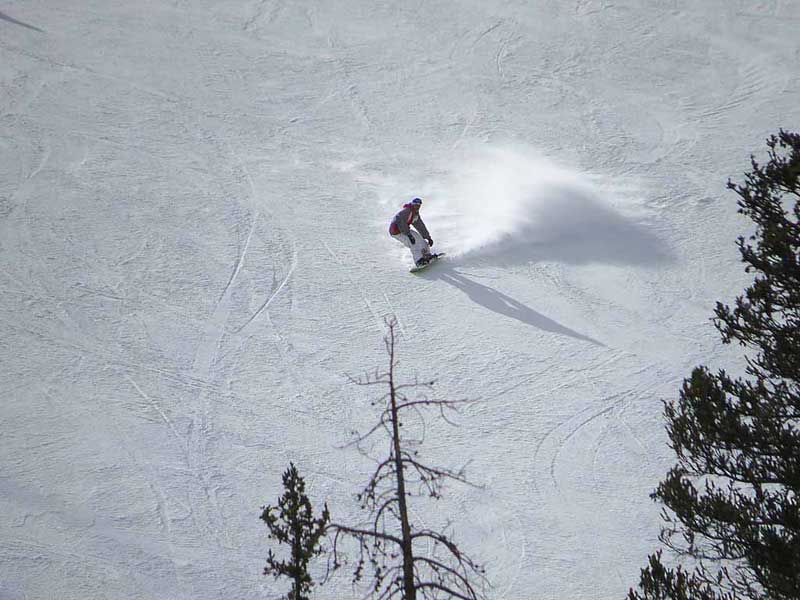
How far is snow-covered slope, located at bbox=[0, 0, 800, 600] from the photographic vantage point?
32.4ft

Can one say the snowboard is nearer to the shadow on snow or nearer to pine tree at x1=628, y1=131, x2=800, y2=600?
pine tree at x1=628, y1=131, x2=800, y2=600

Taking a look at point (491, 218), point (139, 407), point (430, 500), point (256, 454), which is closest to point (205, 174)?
point (491, 218)

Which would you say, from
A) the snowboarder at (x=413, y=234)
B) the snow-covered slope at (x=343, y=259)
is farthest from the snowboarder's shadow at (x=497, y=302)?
the snowboarder at (x=413, y=234)

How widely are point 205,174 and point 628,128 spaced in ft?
24.7

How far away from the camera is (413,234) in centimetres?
1399

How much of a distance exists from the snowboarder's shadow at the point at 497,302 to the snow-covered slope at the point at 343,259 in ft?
0.19

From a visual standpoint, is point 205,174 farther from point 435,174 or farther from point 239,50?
point 239,50

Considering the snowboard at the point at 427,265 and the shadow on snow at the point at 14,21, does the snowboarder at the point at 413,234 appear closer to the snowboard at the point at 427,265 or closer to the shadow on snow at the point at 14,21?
the snowboard at the point at 427,265

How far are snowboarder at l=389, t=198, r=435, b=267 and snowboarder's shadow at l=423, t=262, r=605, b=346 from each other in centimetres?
28

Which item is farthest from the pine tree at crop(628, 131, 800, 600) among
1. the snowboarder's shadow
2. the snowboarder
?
the snowboarder

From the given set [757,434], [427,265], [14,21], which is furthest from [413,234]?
[14,21]

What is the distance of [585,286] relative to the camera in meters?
13.6

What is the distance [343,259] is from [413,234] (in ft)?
3.76

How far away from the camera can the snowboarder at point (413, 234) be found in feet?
45.5
